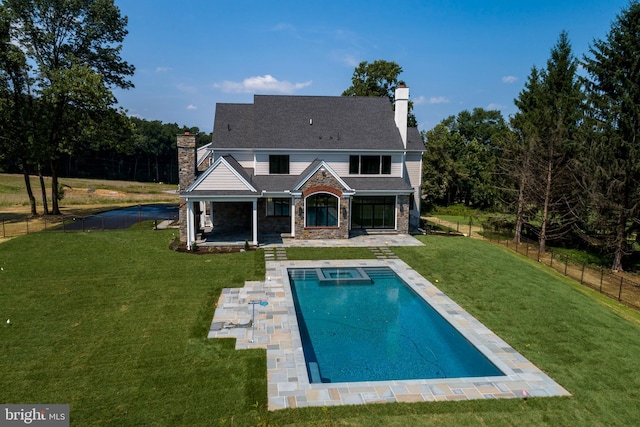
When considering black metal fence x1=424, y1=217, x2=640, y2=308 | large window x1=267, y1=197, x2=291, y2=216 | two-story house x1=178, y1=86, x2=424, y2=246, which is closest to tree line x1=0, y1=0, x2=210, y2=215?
two-story house x1=178, y1=86, x2=424, y2=246

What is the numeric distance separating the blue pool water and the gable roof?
11815mm

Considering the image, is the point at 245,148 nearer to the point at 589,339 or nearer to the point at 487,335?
the point at 487,335

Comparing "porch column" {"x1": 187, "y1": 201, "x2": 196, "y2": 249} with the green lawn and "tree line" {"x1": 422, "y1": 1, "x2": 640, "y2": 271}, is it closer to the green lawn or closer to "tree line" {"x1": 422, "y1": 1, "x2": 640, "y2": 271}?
the green lawn

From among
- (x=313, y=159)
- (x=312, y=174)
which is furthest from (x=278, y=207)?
(x=313, y=159)

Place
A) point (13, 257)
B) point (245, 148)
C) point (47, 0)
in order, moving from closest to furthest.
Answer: point (13, 257)
point (245, 148)
point (47, 0)

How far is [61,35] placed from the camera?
31.9 meters

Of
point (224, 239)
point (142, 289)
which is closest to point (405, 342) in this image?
point (142, 289)

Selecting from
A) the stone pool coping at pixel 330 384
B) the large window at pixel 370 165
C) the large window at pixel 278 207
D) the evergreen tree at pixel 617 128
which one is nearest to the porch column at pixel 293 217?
the large window at pixel 278 207

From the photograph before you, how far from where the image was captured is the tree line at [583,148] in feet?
70.7

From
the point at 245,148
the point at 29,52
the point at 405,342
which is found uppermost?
the point at 29,52

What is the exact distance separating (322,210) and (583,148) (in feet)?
50.8

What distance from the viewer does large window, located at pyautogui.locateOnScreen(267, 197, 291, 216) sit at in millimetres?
26703

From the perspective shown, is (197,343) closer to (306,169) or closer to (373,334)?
(373,334)

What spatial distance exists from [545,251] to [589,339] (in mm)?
16110
